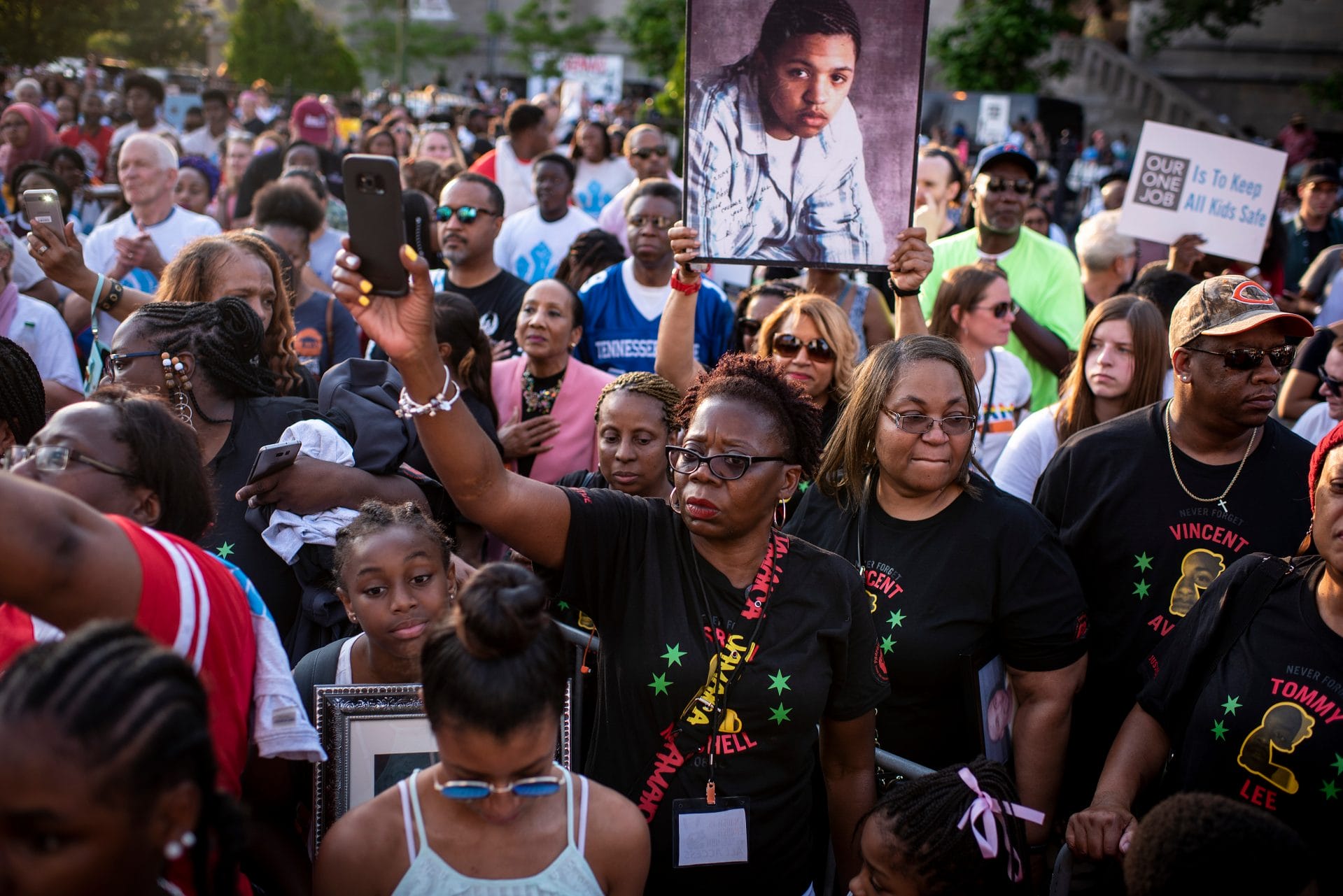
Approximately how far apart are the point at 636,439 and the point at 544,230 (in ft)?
13.9

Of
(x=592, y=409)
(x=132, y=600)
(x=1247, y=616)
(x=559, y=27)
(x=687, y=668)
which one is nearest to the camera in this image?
(x=132, y=600)

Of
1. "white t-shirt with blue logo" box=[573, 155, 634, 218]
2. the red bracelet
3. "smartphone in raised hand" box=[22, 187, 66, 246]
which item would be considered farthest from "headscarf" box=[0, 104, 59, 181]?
the red bracelet

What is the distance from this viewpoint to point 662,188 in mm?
6383

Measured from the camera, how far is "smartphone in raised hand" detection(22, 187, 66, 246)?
4.16 metres

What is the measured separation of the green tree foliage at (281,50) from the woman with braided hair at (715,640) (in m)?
28.9

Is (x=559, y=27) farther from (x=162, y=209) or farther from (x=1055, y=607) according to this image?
(x=1055, y=607)

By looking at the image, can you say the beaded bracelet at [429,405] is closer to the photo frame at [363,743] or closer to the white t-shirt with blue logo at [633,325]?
the photo frame at [363,743]

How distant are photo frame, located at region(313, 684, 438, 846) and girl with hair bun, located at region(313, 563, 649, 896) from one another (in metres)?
0.42

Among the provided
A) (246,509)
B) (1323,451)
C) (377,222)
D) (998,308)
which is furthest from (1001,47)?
(377,222)

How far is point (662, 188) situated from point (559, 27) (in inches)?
2052

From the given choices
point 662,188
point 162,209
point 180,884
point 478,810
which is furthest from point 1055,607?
point 162,209

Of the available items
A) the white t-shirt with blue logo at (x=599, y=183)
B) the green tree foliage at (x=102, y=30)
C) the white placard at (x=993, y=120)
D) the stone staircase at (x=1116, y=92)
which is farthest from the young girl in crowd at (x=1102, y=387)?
the stone staircase at (x=1116, y=92)

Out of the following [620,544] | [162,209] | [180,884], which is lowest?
[180,884]

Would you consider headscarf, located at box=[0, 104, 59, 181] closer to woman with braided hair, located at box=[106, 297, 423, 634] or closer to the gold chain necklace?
woman with braided hair, located at box=[106, 297, 423, 634]
